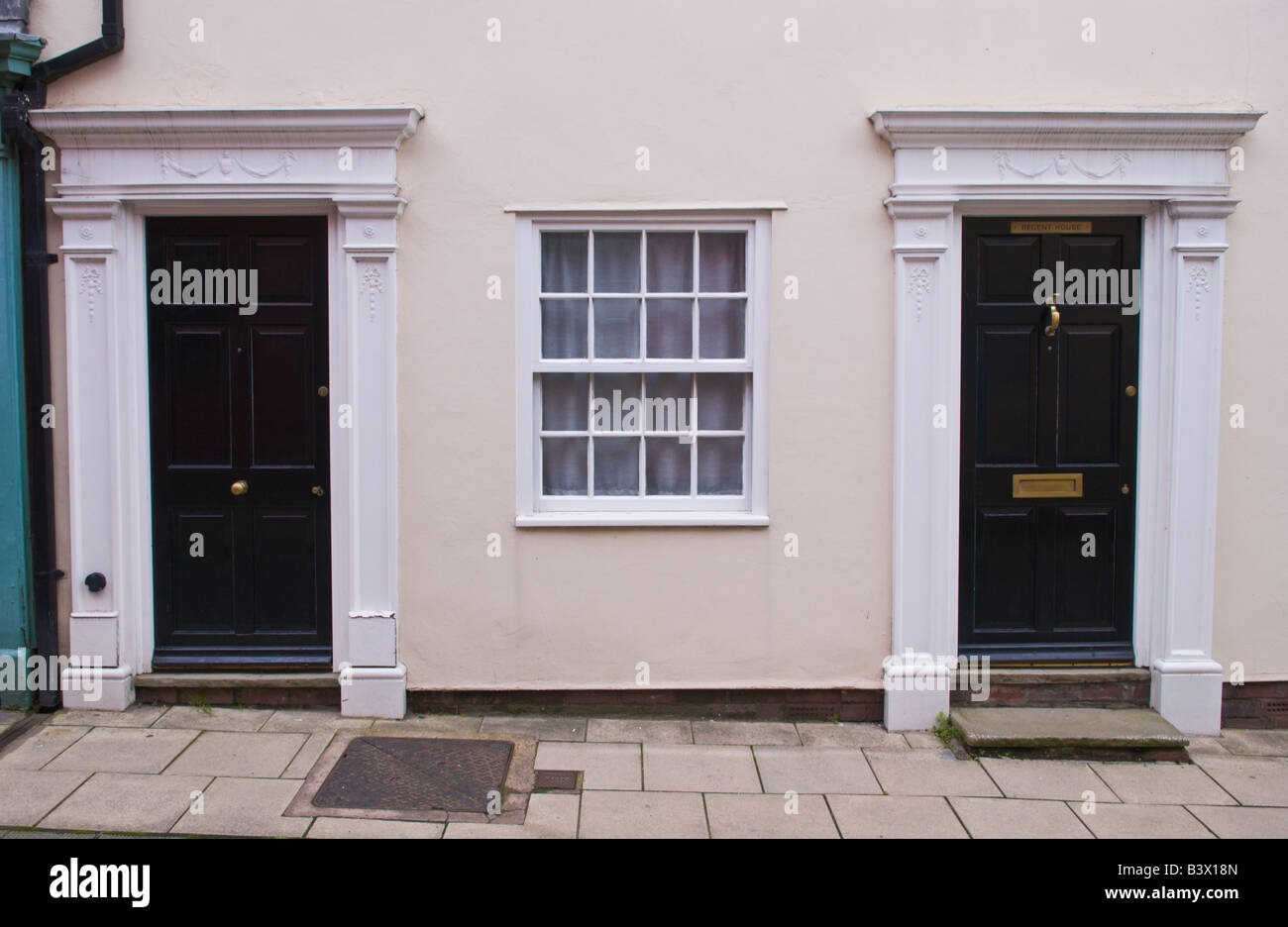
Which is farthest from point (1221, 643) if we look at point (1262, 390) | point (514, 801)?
point (514, 801)

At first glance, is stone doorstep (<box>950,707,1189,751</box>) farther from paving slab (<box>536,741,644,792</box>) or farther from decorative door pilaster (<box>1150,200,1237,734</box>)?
paving slab (<box>536,741,644,792</box>)

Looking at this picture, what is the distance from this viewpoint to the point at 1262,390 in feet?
18.6

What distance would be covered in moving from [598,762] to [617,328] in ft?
8.12

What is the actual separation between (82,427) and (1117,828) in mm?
5887

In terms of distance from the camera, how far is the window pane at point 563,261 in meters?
5.72

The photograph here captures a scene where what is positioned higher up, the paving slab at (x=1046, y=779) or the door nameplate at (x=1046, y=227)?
the door nameplate at (x=1046, y=227)

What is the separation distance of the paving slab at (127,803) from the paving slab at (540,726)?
5.01 ft

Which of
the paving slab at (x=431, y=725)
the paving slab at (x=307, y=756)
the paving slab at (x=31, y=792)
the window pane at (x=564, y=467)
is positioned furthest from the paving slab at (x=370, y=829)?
the window pane at (x=564, y=467)

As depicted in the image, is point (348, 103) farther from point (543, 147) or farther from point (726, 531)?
point (726, 531)

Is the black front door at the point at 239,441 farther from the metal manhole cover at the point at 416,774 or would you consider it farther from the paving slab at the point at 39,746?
the metal manhole cover at the point at 416,774

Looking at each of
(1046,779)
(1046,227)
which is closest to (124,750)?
(1046,779)

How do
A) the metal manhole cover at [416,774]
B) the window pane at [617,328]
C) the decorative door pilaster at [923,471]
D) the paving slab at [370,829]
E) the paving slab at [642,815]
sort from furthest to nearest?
the window pane at [617,328] < the decorative door pilaster at [923,471] < the metal manhole cover at [416,774] < the paving slab at [642,815] < the paving slab at [370,829]

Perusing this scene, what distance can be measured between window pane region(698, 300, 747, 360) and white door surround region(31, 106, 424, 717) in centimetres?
180

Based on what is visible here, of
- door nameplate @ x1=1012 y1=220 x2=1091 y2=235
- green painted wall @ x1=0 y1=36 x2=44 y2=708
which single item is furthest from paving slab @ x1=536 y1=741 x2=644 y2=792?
door nameplate @ x1=1012 y1=220 x2=1091 y2=235
